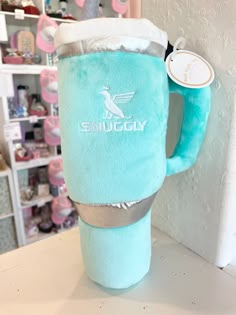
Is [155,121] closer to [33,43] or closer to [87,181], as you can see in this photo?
[87,181]

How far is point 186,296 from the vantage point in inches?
16.1

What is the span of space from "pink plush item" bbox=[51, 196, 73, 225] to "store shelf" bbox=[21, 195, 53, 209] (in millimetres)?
52

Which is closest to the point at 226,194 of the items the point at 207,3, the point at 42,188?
the point at 207,3

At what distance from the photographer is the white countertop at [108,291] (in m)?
0.39

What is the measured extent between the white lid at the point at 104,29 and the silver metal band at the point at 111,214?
22 centimetres

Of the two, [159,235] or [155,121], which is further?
[159,235]

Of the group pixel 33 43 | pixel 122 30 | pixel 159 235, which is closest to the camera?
pixel 122 30

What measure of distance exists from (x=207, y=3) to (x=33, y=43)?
4.30 ft

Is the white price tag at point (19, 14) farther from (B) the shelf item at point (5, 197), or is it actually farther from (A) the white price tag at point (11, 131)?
(B) the shelf item at point (5, 197)

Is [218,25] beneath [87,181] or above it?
above

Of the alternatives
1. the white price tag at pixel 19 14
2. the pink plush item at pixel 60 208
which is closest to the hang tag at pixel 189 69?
the white price tag at pixel 19 14

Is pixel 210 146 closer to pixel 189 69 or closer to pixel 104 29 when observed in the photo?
pixel 189 69

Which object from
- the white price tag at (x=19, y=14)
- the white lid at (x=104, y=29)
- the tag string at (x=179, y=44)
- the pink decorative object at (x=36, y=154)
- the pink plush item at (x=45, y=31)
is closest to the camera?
the white lid at (x=104, y=29)

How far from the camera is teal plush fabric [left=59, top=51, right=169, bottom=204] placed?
32 cm
